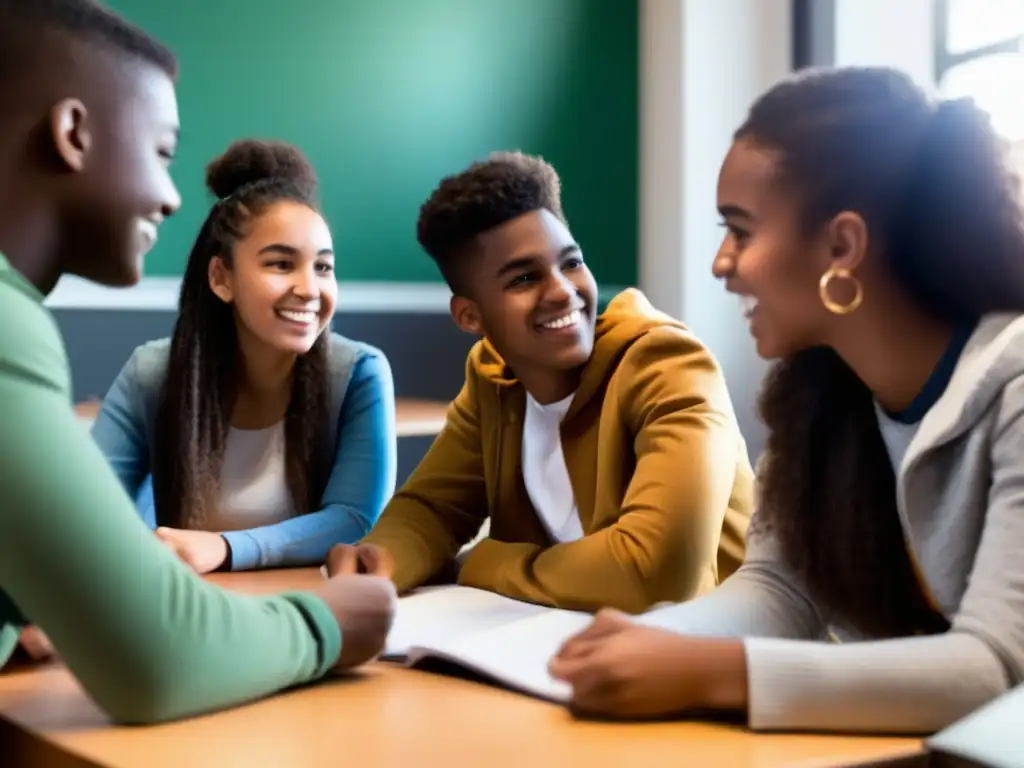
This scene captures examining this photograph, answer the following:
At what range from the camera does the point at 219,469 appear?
1620mm

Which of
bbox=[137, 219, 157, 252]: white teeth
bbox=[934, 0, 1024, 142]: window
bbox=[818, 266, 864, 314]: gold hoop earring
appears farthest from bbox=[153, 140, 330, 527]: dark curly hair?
bbox=[934, 0, 1024, 142]: window

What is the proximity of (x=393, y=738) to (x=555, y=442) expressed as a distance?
2.29 ft

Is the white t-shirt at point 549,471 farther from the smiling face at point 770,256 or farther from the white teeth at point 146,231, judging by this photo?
the white teeth at point 146,231

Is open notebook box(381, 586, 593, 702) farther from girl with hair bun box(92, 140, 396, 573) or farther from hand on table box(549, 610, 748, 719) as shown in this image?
girl with hair bun box(92, 140, 396, 573)

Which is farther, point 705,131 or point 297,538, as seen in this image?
point 705,131

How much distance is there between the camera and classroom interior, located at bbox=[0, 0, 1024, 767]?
2.53 m

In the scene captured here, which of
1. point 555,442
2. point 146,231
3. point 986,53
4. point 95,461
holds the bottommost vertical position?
point 555,442

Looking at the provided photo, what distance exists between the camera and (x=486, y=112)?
9.59ft

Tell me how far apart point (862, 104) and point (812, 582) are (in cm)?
Answer: 40

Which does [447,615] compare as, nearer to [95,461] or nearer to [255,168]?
[95,461]

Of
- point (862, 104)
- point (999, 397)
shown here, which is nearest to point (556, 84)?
point (862, 104)

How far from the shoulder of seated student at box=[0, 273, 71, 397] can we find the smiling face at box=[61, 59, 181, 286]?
0.14 meters

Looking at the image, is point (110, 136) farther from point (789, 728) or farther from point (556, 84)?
point (556, 84)

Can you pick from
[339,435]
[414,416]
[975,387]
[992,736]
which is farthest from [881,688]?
[414,416]
